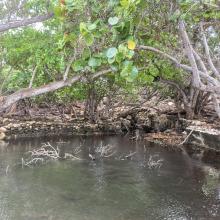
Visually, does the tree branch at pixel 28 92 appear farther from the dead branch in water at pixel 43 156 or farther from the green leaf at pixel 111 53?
the dead branch in water at pixel 43 156

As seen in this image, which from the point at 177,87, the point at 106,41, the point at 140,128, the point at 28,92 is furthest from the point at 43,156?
the point at 140,128

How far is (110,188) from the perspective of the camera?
39.3 ft

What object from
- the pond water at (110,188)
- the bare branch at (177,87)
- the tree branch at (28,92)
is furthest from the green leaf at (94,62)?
the bare branch at (177,87)

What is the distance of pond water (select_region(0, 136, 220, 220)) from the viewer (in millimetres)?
9969

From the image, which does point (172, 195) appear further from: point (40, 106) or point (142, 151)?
point (40, 106)

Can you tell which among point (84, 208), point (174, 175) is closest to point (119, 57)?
point (84, 208)

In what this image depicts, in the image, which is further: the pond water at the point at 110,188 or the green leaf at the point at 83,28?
the pond water at the point at 110,188

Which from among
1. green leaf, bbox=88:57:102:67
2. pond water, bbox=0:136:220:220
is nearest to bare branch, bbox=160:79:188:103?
pond water, bbox=0:136:220:220

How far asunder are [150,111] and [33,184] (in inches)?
A: 498

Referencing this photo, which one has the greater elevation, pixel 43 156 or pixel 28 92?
pixel 28 92

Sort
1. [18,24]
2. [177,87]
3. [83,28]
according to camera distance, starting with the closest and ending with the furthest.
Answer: [83,28], [18,24], [177,87]

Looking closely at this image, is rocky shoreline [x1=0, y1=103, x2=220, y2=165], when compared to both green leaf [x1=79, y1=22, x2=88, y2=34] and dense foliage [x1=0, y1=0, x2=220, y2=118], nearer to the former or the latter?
dense foliage [x1=0, y1=0, x2=220, y2=118]

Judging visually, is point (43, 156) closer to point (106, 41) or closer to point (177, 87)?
point (177, 87)

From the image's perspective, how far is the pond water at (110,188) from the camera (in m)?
9.97
